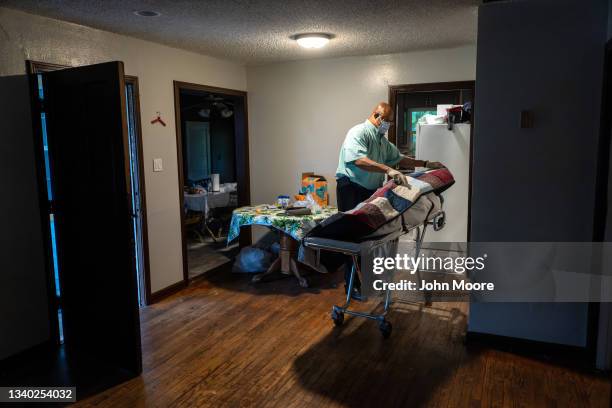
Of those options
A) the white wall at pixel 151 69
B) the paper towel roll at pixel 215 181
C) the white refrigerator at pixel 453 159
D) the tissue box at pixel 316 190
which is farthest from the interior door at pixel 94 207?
the paper towel roll at pixel 215 181

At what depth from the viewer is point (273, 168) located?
5398 mm

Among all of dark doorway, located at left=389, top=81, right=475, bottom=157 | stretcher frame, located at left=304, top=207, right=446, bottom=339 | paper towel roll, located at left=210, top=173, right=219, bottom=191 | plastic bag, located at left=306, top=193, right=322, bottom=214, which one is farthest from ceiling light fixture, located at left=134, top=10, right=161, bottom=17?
dark doorway, located at left=389, top=81, right=475, bottom=157

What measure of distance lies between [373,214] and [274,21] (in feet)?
5.15

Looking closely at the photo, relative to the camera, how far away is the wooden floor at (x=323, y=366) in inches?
99.6

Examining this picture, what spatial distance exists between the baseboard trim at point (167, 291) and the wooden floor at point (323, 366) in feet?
0.54

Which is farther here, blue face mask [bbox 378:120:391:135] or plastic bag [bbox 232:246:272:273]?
plastic bag [bbox 232:246:272:273]

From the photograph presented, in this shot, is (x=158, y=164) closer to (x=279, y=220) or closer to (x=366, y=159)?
(x=279, y=220)

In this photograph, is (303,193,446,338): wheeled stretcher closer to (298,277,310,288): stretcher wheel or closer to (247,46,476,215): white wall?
(298,277,310,288): stretcher wheel

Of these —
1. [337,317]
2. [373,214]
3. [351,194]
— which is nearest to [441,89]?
[351,194]

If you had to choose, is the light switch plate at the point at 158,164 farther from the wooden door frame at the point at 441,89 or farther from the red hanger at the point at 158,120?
the wooden door frame at the point at 441,89

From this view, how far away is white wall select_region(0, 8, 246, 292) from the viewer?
9.64ft

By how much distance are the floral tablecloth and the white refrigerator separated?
43.5 inches

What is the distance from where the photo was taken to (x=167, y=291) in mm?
4219

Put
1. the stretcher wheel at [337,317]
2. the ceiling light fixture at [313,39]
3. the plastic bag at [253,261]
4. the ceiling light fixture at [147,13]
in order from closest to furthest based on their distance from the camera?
the ceiling light fixture at [147,13] < the stretcher wheel at [337,317] < the ceiling light fixture at [313,39] < the plastic bag at [253,261]
